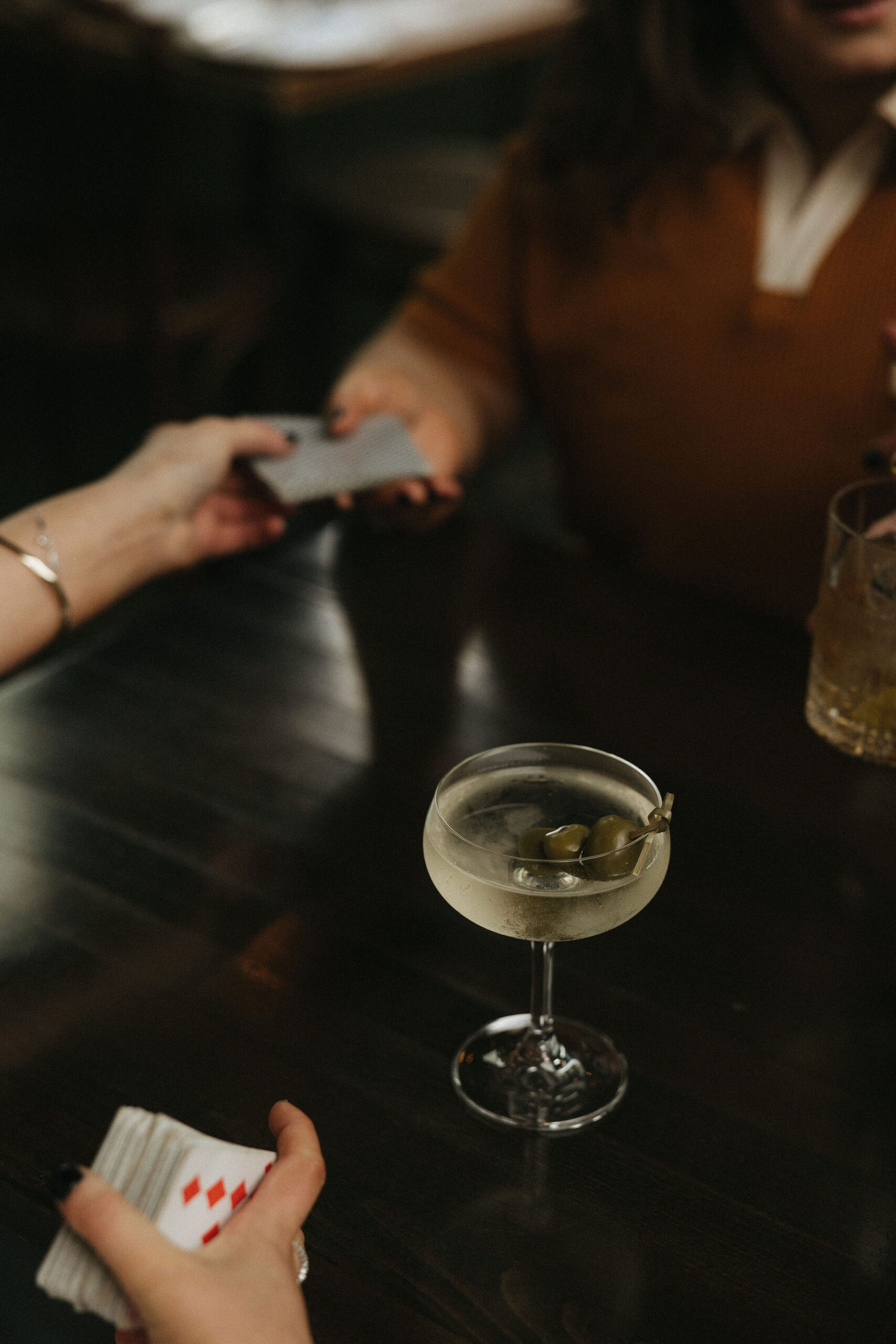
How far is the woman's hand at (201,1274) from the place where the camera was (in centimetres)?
52

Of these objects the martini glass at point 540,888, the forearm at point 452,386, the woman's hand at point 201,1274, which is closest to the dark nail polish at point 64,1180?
the woman's hand at point 201,1274

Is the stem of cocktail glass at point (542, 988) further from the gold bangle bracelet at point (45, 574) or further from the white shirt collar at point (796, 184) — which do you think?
the white shirt collar at point (796, 184)

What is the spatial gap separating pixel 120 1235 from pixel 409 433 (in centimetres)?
105

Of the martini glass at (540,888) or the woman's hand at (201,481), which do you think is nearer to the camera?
the martini glass at (540,888)

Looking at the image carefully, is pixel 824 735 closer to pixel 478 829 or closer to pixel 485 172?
pixel 478 829

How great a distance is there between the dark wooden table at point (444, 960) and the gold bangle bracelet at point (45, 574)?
7 centimetres

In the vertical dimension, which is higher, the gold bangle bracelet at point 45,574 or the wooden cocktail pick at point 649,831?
the wooden cocktail pick at point 649,831

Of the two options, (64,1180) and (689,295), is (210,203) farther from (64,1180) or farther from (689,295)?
(64,1180)

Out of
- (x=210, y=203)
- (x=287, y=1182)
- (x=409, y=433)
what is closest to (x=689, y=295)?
(x=409, y=433)

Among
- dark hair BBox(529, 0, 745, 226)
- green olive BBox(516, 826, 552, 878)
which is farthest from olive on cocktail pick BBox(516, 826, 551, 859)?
dark hair BBox(529, 0, 745, 226)

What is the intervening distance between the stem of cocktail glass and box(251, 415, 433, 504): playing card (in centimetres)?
62

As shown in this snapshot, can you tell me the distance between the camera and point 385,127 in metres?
3.97

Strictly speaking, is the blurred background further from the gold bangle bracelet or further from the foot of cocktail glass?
the foot of cocktail glass

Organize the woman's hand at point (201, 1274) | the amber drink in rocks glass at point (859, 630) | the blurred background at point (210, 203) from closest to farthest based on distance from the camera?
the woman's hand at point (201, 1274) → the amber drink in rocks glass at point (859, 630) → the blurred background at point (210, 203)
